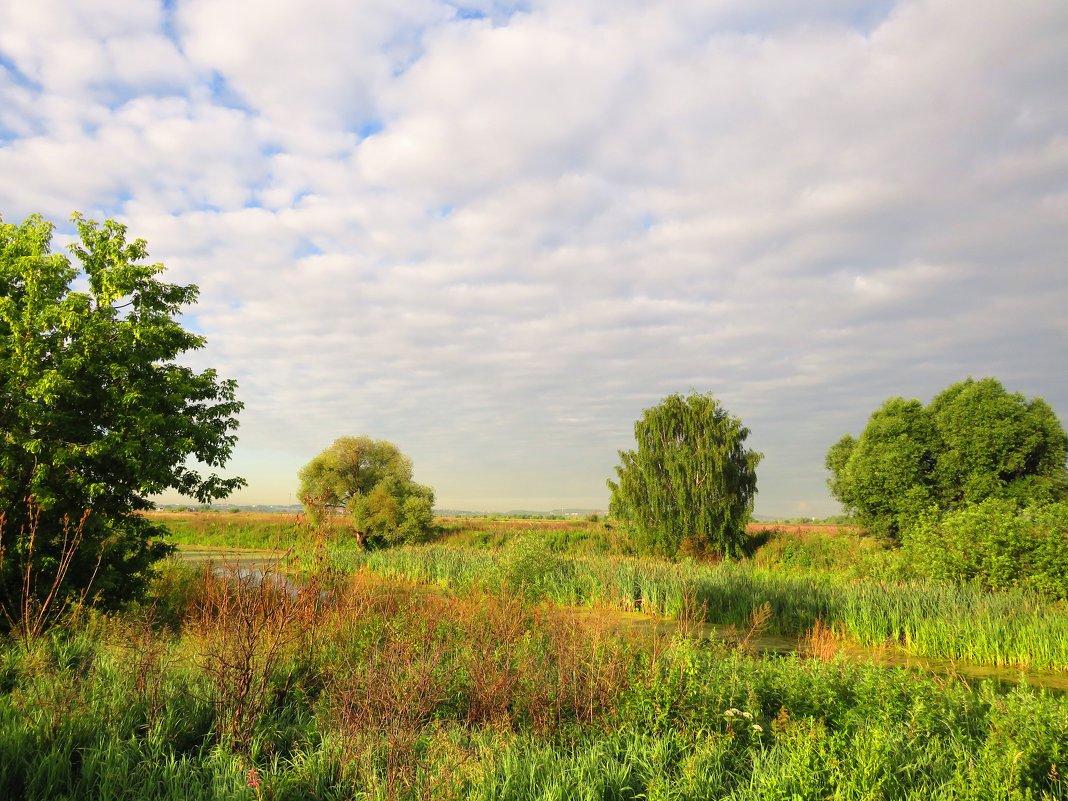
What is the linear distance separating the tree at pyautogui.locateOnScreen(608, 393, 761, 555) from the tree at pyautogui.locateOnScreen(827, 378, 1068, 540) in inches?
179

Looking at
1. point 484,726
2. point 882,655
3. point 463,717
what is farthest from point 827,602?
point 484,726

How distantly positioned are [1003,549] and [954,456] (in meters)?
8.00

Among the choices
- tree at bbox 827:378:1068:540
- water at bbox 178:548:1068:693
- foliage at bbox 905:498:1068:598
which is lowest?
water at bbox 178:548:1068:693

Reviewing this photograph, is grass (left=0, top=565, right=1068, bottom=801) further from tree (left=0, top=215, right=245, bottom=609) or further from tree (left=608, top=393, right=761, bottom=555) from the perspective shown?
tree (left=608, top=393, right=761, bottom=555)

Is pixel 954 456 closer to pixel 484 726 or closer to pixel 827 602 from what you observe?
pixel 827 602

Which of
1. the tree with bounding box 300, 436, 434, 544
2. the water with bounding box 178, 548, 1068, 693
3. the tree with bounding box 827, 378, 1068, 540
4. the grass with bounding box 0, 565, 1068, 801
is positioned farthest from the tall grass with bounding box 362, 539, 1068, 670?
the tree with bounding box 300, 436, 434, 544

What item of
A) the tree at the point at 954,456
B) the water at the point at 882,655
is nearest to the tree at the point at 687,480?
the tree at the point at 954,456

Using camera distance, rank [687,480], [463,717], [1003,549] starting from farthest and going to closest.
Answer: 1. [687,480]
2. [1003,549]
3. [463,717]

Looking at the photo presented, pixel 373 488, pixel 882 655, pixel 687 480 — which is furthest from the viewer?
pixel 373 488

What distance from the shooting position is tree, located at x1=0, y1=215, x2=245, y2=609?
396 inches

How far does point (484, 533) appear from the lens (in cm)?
3547

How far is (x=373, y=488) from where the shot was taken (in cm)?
3275

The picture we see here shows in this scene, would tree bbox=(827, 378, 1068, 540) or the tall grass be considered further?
tree bbox=(827, 378, 1068, 540)

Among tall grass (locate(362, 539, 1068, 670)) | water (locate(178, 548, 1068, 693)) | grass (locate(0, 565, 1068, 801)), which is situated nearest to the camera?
grass (locate(0, 565, 1068, 801))
